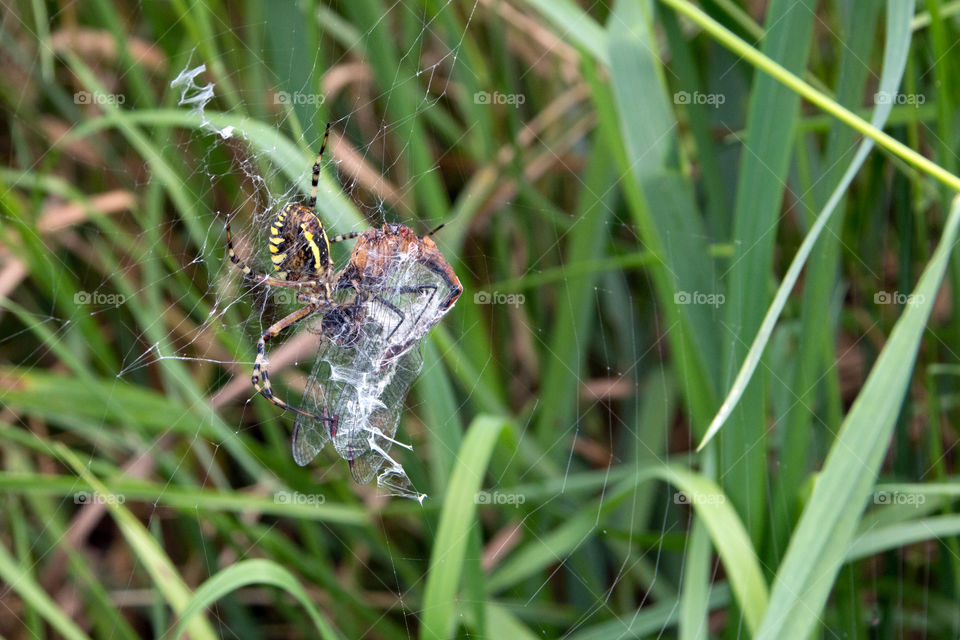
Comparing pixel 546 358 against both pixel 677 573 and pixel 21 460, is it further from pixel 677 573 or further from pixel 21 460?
pixel 21 460

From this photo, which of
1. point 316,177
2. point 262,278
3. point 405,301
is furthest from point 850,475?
point 262,278

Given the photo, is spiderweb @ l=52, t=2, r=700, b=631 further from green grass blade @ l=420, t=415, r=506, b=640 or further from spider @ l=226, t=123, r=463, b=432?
green grass blade @ l=420, t=415, r=506, b=640

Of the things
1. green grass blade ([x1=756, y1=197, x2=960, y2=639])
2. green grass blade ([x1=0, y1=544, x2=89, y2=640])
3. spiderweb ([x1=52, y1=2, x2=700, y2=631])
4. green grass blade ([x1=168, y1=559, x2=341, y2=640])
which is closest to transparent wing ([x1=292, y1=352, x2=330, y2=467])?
spiderweb ([x1=52, y1=2, x2=700, y2=631])

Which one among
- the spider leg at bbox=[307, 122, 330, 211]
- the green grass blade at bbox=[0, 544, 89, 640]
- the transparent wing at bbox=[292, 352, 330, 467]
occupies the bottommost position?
the green grass blade at bbox=[0, 544, 89, 640]

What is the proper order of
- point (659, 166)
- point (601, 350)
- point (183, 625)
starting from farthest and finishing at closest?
1. point (601, 350)
2. point (659, 166)
3. point (183, 625)

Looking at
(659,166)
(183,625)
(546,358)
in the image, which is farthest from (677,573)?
(183,625)

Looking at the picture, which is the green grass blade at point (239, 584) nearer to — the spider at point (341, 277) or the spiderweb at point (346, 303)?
the spiderweb at point (346, 303)

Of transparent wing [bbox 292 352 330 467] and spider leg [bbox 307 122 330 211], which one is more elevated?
spider leg [bbox 307 122 330 211]

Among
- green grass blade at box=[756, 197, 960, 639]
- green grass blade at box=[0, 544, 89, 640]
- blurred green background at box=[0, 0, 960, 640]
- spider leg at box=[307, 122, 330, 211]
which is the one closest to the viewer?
green grass blade at box=[756, 197, 960, 639]

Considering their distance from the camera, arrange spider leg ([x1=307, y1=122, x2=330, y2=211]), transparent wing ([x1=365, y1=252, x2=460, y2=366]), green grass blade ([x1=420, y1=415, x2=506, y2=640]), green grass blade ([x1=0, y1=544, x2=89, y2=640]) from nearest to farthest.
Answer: green grass blade ([x1=420, y1=415, x2=506, y2=640]) → green grass blade ([x1=0, y1=544, x2=89, y2=640]) → spider leg ([x1=307, y1=122, x2=330, y2=211]) → transparent wing ([x1=365, y1=252, x2=460, y2=366])
